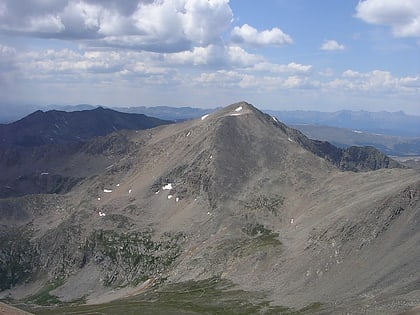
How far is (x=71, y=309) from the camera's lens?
198 metres

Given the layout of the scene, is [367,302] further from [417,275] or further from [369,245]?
[369,245]

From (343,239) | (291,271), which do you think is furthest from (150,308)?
(343,239)

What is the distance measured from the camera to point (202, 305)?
176 meters

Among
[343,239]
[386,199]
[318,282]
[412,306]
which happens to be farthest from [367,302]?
[386,199]

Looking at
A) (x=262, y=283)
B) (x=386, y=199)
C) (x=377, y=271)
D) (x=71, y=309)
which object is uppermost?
(x=386, y=199)

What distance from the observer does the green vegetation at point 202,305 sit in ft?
543

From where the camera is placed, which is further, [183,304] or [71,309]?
[71,309]

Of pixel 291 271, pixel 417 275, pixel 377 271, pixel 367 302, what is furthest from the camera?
pixel 291 271

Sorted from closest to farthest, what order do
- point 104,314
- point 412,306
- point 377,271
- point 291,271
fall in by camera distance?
point 412,306, point 377,271, point 104,314, point 291,271

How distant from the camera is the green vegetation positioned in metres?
165

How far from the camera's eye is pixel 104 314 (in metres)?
174

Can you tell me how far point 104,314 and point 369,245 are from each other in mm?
91531

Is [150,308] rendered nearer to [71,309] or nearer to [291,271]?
[71,309]

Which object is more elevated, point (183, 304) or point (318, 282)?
point (318, 282)
